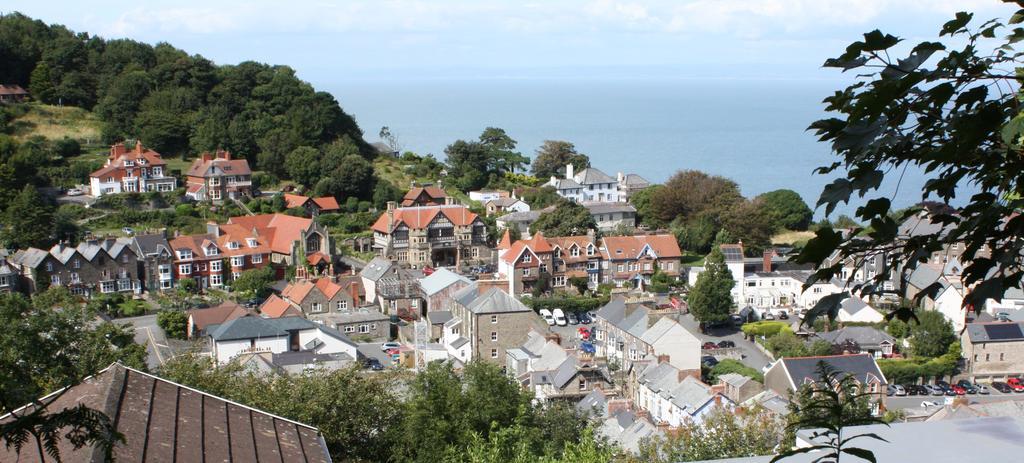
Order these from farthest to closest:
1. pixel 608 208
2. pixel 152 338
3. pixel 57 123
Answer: pixel 57 123, pixel 608 208, pixel 152 338

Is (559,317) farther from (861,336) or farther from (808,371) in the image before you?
(808,371)

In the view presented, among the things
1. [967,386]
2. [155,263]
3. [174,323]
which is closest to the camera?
[967,386]

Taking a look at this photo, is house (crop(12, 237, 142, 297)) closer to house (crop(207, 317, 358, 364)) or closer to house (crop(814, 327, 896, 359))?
house (crop(207, 317, 358, 364))

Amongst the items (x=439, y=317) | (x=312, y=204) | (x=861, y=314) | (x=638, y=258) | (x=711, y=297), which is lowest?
(x=861, y=314)

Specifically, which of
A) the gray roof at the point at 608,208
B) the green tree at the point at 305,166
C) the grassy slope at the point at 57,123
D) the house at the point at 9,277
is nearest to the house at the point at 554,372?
the house at the point at 9,277

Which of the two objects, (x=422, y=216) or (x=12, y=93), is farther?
(x=12, y=93)

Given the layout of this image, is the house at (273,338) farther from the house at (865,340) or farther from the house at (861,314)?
the house at (861,314)

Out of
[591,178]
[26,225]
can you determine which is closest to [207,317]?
[26,225]

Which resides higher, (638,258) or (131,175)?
(131,175)
